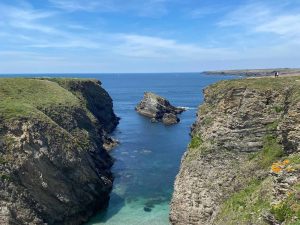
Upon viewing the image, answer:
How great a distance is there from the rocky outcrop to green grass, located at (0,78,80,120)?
55698 millimetres

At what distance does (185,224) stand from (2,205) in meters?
24.3

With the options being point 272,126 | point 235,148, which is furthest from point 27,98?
point 272,126

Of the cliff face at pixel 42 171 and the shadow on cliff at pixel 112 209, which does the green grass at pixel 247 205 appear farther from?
the cliff face at pixel 42 171

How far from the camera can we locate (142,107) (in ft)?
552

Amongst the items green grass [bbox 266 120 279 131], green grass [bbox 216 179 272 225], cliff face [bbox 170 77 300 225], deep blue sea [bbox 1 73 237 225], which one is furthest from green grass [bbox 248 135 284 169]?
deep blue sea [bbox 1 73 237 225]

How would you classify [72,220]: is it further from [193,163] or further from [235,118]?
[235,118]

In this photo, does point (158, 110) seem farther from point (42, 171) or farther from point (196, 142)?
point (196, 142)

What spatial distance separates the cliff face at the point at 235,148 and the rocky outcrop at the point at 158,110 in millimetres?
87975

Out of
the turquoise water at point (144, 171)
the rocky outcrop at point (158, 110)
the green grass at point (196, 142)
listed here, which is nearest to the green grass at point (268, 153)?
the green grass at point (196, 142)

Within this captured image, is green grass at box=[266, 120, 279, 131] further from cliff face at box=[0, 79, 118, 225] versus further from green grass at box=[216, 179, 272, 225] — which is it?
cliff face at box=[0, 79, 118, 225]

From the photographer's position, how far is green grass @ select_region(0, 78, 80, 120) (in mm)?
65262

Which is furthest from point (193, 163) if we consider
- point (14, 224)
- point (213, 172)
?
point (14, 224)

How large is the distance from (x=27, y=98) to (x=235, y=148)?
154 feet

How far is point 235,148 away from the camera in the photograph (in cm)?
5025
